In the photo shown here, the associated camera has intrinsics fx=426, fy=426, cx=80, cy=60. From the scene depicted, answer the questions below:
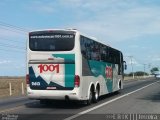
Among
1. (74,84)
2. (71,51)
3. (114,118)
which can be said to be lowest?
(114,118)

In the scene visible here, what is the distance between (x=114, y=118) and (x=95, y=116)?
2.79 ft

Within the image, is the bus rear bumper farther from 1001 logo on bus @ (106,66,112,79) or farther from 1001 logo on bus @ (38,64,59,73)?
1001 logo on bus @ (106,66,112,79)

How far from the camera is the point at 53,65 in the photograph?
1927 centimetres

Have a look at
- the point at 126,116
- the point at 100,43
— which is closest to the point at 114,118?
the point at 126,116

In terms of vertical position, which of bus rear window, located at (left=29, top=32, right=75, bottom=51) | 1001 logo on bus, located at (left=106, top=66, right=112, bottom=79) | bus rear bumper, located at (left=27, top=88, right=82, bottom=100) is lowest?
bus rear bumper, located at (left=27, top=88, right=82, bottom=100)

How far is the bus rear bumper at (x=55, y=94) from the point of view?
1892cm

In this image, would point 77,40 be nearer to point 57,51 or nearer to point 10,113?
point 57,51

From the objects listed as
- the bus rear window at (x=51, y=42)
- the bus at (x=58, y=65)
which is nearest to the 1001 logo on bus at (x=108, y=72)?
the bus at (x=58, y=65)

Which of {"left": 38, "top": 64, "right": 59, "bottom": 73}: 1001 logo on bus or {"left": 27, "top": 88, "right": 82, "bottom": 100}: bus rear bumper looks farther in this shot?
{"left": 38, "top": 64, "right": 59, "bottom": 73}: 1001 logo on bus

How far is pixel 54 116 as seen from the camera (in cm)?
1593

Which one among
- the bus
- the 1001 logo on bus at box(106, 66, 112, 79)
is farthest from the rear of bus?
the 1001 logo on bus at box(106, 66, 112, 79)

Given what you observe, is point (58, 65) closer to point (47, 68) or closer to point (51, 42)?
point (47, 68)

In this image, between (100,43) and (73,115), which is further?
(100,43)

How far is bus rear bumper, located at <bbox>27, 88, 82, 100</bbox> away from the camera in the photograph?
1892 cm
